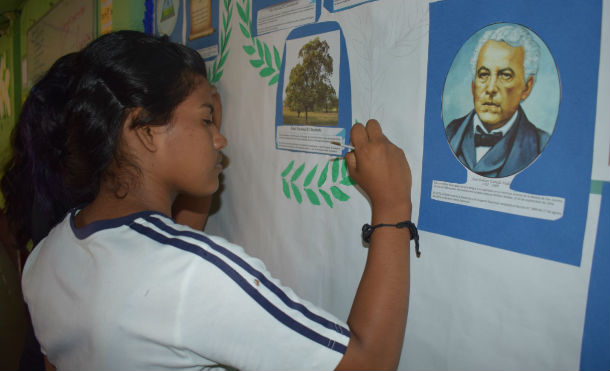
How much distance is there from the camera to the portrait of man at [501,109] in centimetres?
43

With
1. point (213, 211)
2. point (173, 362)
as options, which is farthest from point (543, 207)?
point (213, 211)

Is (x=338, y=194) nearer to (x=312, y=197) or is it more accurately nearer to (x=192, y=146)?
(x=312, y=197)

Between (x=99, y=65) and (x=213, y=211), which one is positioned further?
(x=213, y=211)

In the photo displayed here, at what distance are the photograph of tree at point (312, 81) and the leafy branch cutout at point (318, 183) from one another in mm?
88

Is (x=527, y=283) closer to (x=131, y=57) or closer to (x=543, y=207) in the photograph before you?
(x=543, y=207)

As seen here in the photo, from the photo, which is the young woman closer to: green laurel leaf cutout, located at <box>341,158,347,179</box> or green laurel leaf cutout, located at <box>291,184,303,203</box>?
green laurel leaf cutout, located at <box>341,158,347,179</box>

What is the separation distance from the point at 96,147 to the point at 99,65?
5.9 inches

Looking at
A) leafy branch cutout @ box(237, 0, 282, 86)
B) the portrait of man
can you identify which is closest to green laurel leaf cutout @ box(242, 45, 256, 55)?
leafy branch cutout @ box(237, 0, 282, 86)

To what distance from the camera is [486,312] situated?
485 millimetres

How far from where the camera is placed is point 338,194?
66cm

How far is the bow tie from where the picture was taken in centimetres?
46

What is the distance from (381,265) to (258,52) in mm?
569

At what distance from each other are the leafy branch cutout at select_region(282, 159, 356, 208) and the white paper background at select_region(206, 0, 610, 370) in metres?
0.02

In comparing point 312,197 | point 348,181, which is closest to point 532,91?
point 348,181
